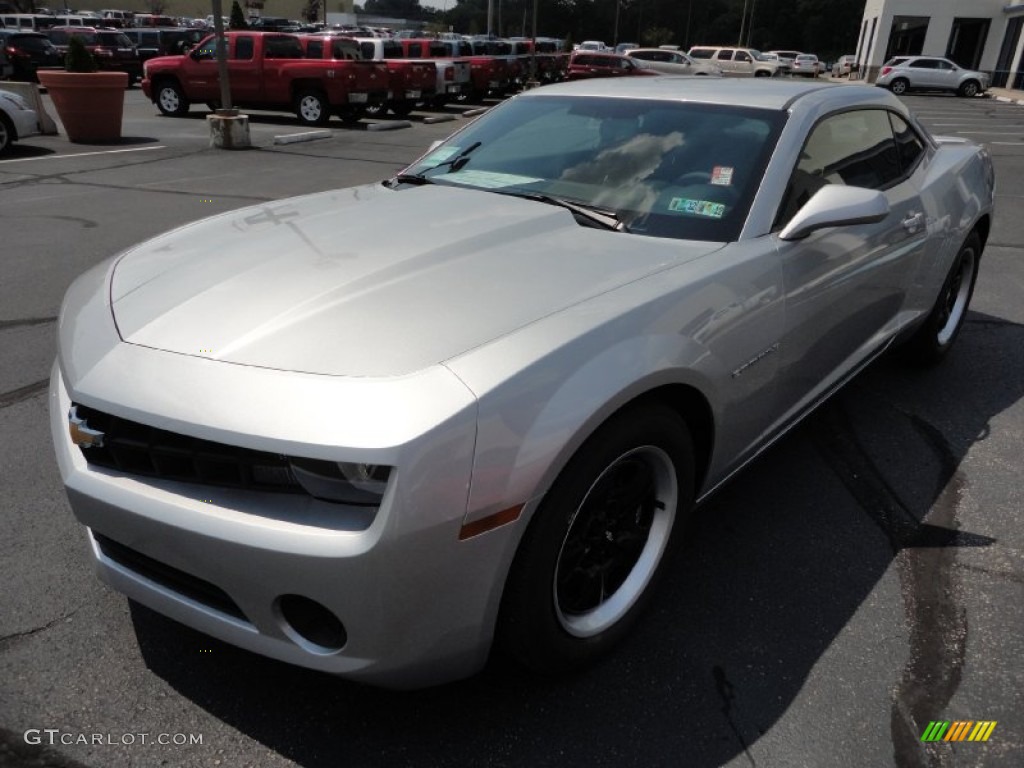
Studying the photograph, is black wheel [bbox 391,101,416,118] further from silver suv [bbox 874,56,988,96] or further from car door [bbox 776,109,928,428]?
silver suv [bbox 874,56,988,96]

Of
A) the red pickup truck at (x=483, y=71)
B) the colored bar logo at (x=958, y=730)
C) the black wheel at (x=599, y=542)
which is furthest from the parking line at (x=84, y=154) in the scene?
the colored bar logo at (x=958, y=730)

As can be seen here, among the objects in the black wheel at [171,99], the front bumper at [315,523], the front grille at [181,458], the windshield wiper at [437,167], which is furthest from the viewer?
the black wheel at [171,99]

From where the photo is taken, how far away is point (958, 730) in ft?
6.95

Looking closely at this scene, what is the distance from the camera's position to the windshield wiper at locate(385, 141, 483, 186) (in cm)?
346

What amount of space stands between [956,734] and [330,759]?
5.31 feet

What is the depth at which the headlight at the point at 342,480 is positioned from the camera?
1693 millimetres

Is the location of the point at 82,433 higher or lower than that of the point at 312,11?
lower

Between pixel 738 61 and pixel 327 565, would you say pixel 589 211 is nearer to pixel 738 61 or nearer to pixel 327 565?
pixel 327 565

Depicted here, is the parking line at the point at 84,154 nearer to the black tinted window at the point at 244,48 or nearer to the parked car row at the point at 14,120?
the parked car row at the point at 14,120

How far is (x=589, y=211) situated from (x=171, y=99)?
1746 centimetres


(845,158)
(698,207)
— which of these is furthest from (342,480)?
(845,158)

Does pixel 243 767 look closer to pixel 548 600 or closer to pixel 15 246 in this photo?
pixel 548 600

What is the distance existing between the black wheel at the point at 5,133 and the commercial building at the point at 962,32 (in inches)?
1617

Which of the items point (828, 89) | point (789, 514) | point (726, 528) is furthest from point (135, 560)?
point (828, 89)
